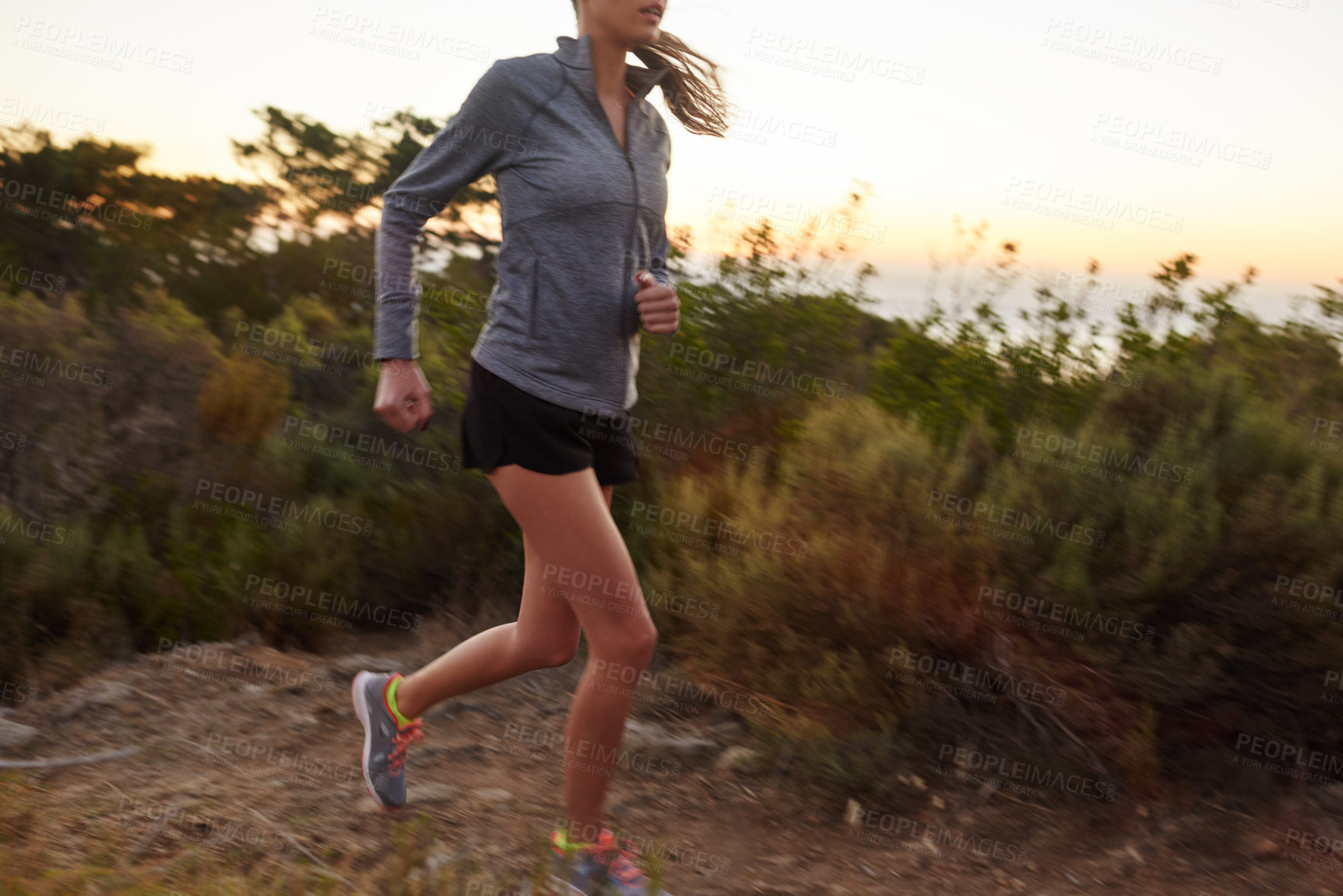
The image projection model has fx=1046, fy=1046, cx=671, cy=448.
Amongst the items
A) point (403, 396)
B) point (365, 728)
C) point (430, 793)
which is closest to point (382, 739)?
point (365, 728)

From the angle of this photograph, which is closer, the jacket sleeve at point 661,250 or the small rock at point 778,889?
the jacket sleeve at point 661,250

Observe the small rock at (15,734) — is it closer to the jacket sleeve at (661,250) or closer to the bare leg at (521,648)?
the bare leg at (521,648)

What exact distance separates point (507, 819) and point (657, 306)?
1.77 meters

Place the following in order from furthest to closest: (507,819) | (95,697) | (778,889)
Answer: (95,697) < (507,819) < (778,889)

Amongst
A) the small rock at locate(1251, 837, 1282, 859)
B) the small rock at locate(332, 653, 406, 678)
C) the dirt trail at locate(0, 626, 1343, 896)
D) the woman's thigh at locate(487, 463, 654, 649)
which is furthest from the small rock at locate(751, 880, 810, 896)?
the small rock at locate(332, 653, 406, 678)

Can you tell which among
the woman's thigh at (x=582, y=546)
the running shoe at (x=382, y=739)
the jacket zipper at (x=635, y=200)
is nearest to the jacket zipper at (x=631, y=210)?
the jacket zipper at (x=635, y=200)

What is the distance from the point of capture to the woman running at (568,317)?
235cm

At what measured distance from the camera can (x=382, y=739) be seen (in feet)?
10.0

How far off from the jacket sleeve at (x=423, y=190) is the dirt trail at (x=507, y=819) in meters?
1.36

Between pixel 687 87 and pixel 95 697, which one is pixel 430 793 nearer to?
pixel 95 697

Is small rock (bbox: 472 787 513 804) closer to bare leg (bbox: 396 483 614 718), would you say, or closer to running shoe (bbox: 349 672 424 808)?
→ running shoe (bbox: 349 672 424 808)

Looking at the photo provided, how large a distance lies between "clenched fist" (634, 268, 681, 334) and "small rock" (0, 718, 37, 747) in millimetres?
2962

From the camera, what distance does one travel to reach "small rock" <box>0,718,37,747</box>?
147 inches

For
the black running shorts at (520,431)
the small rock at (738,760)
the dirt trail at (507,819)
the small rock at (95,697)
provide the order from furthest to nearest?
the small rock at (95,697) → the small rock at (738,760) → the dirt trail at (507,819) → the black running shorts at (520,431)
